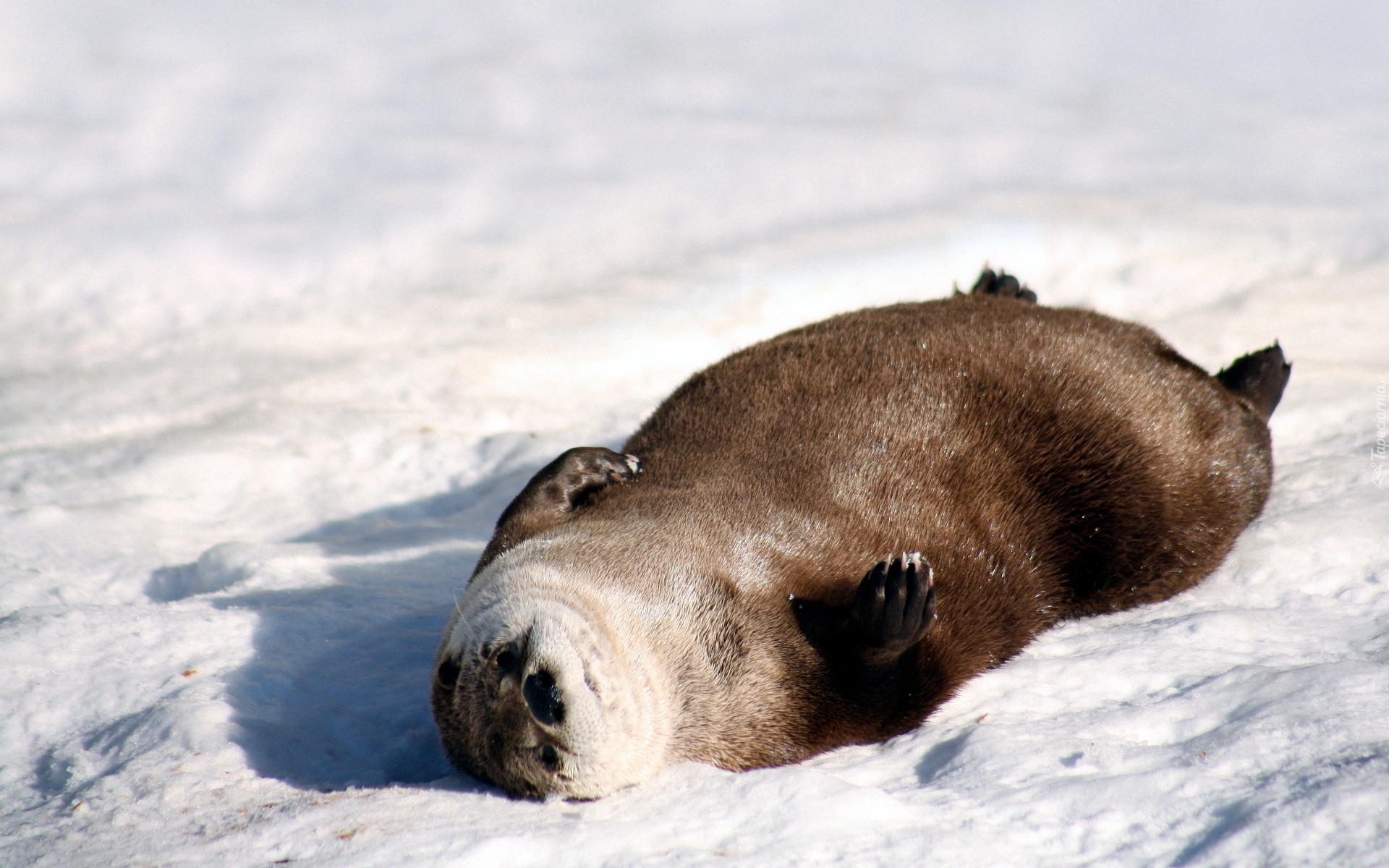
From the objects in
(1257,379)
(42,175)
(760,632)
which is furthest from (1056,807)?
(42,175)

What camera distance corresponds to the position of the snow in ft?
7.82

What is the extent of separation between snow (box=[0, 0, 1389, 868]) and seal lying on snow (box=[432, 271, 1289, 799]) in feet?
0.39

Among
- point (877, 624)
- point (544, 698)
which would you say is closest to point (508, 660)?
point (544, 698)

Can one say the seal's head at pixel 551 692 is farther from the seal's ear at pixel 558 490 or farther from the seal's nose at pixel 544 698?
the seal's ear at pixel 558 490

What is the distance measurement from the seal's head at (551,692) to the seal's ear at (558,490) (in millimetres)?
446

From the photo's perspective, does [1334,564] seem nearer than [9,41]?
Yes

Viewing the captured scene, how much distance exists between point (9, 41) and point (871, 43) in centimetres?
614

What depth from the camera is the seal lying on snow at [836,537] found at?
2566 millimetres

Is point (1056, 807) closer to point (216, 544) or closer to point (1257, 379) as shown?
point (1257, 379)

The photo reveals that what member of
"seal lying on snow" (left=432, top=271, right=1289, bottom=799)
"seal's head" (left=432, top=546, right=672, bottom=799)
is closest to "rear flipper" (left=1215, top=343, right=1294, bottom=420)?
"seal lying on snow" (left=432, top=271, right=1289, bottom=799)

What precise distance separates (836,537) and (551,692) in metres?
0.94

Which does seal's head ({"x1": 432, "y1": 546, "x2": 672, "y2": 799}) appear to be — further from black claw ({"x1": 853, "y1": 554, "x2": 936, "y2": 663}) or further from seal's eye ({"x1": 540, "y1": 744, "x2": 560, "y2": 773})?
black claw ({"x1": 853, "y1": 554, "x2": 936, "y2": 663})

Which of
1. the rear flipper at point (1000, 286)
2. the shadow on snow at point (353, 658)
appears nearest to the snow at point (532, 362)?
the shadow on snow at point (353, 658)

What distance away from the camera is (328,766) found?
9.27ft
